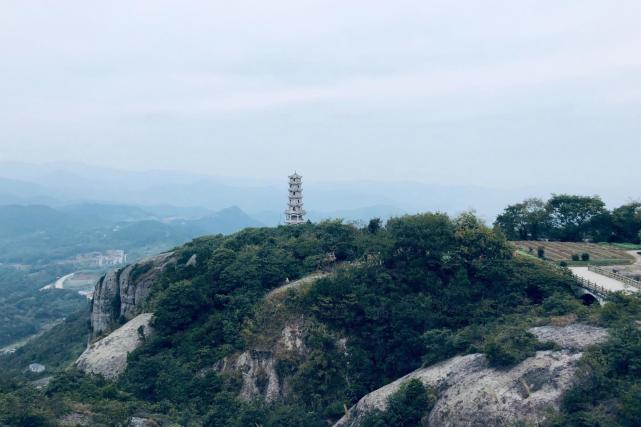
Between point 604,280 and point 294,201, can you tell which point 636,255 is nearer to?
point 604,280

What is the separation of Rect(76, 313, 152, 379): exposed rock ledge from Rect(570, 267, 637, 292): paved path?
2151 cm

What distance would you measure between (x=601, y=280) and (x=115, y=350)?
926 inches

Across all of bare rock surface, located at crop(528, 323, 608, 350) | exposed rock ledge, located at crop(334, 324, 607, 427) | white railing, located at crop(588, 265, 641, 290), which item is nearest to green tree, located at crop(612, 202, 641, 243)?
white railing, located at crop(588, 265, 641, 290)

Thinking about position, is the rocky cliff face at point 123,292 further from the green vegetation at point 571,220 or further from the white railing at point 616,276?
the white railing at point 616,276

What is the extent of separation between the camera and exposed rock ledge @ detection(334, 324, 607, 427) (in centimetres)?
1561

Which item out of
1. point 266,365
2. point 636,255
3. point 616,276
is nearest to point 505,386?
point 266,365

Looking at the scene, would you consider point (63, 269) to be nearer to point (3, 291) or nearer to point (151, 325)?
point (3, 291)

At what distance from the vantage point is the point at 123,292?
1438 inches

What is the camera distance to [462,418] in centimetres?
1619

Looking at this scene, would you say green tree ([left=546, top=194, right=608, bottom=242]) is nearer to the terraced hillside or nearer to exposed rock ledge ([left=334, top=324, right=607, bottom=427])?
the terraced hillside

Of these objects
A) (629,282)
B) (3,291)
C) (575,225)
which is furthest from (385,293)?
(3,291)

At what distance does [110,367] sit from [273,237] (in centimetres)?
1202

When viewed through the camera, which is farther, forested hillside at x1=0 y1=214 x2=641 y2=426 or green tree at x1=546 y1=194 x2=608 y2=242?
green tree at x1=546 y1=194 x2=608 y2=242

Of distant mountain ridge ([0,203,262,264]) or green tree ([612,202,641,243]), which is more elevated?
green tree ([612,202,641,243])
